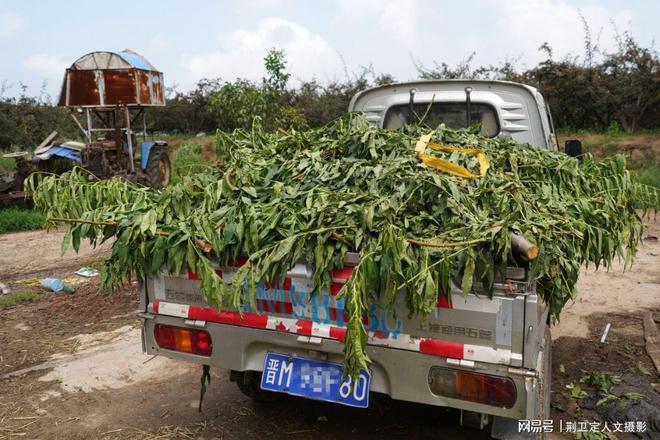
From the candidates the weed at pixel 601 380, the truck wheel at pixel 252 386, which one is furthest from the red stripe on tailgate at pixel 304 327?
the weed at pixel 601 380

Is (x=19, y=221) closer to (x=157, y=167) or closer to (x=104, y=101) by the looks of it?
(x=104, y=101)

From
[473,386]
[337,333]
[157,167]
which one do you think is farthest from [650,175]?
[337,333]

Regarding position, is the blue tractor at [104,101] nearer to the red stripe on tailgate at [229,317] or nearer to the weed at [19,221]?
the weed at [19,221]

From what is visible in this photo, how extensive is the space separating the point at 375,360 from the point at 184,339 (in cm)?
98

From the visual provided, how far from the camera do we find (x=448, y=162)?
284cm

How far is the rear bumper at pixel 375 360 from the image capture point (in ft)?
7.36

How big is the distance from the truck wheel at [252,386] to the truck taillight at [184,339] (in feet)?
1.59

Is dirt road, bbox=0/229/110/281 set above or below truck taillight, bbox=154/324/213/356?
below

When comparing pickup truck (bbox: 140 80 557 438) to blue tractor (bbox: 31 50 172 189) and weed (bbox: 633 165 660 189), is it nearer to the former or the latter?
blue tractor (bbox: 31 50 172 189)

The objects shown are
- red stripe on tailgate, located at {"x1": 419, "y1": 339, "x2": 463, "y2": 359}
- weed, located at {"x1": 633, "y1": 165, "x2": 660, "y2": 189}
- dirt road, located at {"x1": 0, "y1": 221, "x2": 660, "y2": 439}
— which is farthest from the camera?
weed, located at {"x1": 633, "y1": 165, "x2": 660, "y2": 189}

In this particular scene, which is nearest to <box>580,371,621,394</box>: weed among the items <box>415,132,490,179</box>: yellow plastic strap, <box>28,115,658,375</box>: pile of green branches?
<box>28,115,658,375</box>: pile of green branches

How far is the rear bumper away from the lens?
2.24 metres

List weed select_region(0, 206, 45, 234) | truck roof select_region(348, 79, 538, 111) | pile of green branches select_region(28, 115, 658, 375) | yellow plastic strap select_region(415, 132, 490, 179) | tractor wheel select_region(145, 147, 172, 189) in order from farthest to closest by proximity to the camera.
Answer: tractor wheel select_region(145, 147, 172, 189)
weed select_region(0, 206, 45, 234)
truck roof select_region(348, 79, 538, 111)
yellow plastic strap select_region(415, 132, 490, 179)
pile of green branches select_region(28, 115, 658, 375)

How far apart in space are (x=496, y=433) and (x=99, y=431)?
2161mm
